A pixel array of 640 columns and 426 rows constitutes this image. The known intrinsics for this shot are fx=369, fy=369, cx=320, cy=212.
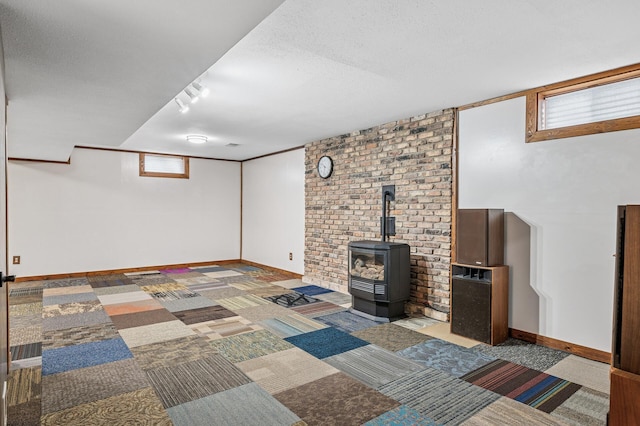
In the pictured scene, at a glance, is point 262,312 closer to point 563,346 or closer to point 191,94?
point 191,94

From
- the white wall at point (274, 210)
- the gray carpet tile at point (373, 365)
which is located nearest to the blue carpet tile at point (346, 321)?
the gray carpet tile at point (373, 365)

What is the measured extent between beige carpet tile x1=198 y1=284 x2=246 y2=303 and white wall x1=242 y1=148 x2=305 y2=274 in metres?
1.37

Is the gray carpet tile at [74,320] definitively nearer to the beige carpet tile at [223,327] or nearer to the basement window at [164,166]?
the beige carpet tile at [223,327]

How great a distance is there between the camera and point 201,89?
3424mm

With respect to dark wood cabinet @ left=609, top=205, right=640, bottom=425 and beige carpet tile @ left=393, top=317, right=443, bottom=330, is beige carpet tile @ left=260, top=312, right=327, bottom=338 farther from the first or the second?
dark wood cabinet @ left=609, top=205, right=640, bottom=425

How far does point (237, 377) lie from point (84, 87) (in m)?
2.23

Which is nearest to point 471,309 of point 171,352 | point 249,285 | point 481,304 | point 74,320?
point 481,304

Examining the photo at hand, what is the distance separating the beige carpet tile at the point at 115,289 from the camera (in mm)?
5461

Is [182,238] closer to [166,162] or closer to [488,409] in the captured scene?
[166,162]

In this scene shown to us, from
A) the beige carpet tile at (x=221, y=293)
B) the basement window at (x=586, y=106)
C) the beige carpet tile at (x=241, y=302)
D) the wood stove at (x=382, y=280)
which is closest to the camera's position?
the basement window at (x=586, y=106)

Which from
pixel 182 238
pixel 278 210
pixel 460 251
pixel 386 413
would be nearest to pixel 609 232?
pixel 460 251

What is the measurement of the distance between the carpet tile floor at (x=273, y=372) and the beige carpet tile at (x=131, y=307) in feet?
0.12

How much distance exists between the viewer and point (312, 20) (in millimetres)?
2201

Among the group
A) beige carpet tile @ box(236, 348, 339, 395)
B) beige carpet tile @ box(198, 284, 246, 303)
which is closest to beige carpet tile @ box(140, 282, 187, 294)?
beige carpet tile @ box(198, 284, 246, 303)
